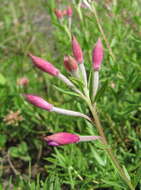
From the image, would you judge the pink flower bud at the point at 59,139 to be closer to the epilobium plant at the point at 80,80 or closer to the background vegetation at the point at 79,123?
the epilobium plant at the point at 80,80

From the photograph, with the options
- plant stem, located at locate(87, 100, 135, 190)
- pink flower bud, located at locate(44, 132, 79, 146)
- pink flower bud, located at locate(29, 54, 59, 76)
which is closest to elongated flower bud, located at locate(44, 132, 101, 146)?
pink flower bud, located at locate(44, 132, 79, 146)

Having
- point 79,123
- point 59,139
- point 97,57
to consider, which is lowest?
point 79,123

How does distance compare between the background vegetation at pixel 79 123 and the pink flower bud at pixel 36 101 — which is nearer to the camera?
the pink flower bud at pixel 36 101

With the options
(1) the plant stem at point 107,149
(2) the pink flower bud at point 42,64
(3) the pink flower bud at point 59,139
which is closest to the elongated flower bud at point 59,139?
(3) the pink flower bud at point 59,139

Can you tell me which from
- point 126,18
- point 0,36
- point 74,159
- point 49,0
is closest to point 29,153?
point 74,159

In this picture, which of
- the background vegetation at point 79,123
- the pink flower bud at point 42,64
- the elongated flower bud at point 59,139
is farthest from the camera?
the background vegetation at point 79,123

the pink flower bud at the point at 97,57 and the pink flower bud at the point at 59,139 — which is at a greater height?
the pink flower bud at the point at 97,57

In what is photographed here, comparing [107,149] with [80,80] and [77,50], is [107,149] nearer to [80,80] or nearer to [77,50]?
[80,80]

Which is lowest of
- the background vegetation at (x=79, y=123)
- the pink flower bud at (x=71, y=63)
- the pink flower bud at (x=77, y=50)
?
the background vegetation at (x=79, y=123)

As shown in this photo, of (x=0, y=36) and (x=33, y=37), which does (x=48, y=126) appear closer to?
(x=33, y=37)

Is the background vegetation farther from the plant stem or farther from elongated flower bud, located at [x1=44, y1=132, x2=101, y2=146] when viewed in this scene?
elongated flower bud, located at [x1=44, y1=132, x2=101, y2=146]

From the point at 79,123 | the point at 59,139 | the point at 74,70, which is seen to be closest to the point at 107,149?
the point at 59,139
